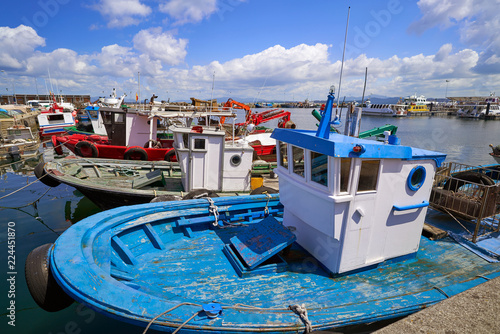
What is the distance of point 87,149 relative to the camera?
14656 millimetres

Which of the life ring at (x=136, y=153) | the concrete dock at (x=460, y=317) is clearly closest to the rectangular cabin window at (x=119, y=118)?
the life ring at (x=136, y=153)

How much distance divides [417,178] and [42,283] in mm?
5662

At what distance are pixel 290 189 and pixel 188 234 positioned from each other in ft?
7.72

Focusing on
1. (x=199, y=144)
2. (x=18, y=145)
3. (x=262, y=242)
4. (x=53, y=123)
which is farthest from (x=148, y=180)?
(x=53, y=123)

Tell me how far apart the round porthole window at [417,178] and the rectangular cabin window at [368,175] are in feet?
2.34

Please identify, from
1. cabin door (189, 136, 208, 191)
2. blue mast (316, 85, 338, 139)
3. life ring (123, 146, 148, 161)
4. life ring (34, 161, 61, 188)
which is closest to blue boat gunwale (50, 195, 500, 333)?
blue mast (316, 85, 338, 139)

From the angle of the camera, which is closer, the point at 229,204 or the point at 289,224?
the point at 289,224

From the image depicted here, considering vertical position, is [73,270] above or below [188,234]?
above

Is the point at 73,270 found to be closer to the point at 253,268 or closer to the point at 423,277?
the point at 253,268

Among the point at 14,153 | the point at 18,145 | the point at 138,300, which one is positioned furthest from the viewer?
the point at 18,145

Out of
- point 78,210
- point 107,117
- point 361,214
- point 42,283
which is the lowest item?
point 78,210

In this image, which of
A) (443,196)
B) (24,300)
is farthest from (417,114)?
(24,300)

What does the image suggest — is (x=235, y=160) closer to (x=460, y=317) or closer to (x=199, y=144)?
(x=199, y=144)

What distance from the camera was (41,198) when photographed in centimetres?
1345
